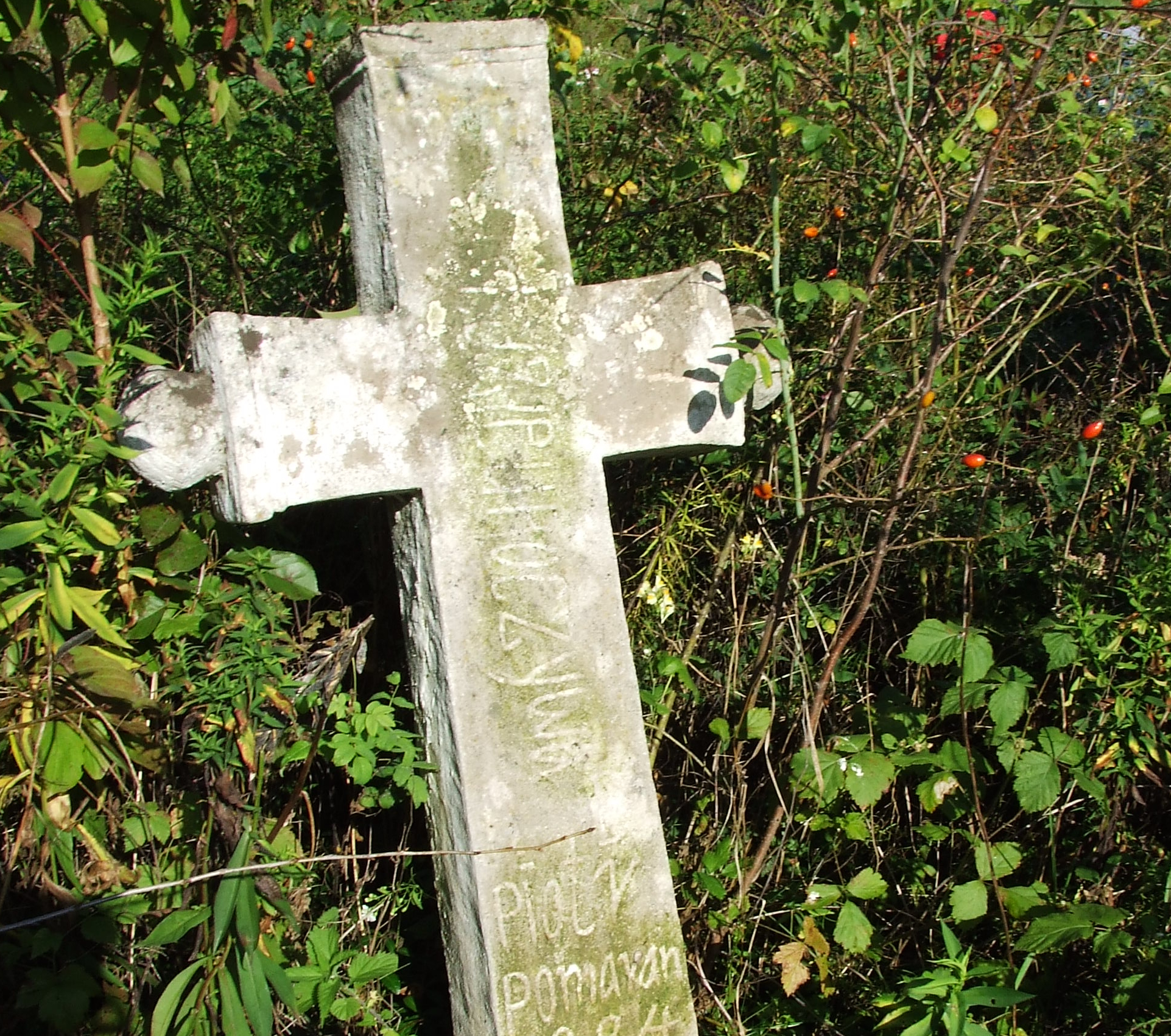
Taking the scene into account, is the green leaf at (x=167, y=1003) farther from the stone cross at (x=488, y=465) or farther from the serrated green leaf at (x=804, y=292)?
the serrated green leaf at (x=804, y=292)

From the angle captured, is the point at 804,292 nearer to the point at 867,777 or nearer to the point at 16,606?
the point at 867,777

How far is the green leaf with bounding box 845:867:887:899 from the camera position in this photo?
231cm

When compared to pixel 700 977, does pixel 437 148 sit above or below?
above

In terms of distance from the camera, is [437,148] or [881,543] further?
[881,543]

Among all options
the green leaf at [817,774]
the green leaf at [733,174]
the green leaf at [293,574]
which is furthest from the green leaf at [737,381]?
the green leaf at [293,574]

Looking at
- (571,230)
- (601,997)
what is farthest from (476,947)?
(571,230)

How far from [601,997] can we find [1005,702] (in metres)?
1.02

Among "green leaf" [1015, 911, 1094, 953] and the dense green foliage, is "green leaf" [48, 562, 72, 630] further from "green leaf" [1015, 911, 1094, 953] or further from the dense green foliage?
"green leaf" [1015, 911, 1094, 953]

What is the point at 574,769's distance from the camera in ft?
6.71

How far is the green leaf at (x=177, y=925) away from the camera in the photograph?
1.78 meters

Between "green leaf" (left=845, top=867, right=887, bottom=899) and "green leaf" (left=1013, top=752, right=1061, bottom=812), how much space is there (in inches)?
13.5

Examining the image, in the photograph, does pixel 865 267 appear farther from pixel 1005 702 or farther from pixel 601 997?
pixel 601 997

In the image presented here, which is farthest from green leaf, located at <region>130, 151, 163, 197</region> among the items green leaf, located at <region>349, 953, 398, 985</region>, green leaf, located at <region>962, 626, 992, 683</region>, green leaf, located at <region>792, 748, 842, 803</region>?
green leaf, located at <region>962, 626, 992, 683</region>

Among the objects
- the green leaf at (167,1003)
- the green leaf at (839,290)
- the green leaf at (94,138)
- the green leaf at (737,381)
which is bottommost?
the green leaf at (167,1003)
